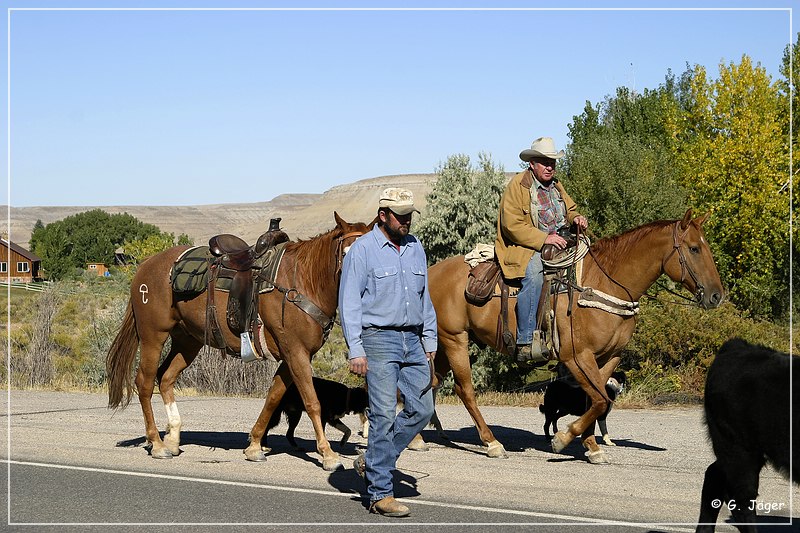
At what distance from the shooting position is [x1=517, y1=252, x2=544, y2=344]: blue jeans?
11297 mm

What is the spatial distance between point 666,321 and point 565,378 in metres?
9.70

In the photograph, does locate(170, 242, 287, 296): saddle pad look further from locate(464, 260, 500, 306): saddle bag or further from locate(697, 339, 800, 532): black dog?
locate(697, 339, 800, 532): black dog

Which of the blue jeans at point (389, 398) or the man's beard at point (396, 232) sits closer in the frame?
the blue jeans at point (389, 398)

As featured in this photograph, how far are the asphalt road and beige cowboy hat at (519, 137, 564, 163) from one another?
10.8 feet

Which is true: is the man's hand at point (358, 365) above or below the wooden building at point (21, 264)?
below

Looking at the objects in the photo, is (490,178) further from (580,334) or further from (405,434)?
(405,434)

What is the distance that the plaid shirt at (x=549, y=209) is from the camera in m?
11.5

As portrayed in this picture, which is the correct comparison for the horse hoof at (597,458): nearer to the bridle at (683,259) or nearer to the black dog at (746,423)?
the bridle at (683,259)

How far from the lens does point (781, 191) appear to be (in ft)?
187

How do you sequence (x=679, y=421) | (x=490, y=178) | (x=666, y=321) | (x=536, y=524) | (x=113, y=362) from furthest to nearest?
(x=490, y=178)
(x=666, y=321)
(x=679, y=421)
(x=113, y=362)
(x=536, y=524)

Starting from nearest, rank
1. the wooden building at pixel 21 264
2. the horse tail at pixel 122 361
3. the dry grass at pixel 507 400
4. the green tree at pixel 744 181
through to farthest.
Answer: the horse tail at pixel 122 361 → the dry grass at pixel 507 400 → the green tree at pixel 744 181 → the wooden building at pixel 21 264

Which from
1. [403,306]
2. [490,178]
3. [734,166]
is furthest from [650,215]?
[403,306]

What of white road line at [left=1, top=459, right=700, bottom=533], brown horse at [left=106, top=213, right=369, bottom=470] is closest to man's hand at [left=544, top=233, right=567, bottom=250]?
brown horse at [left=106, top=213, right=369, bottom=470]

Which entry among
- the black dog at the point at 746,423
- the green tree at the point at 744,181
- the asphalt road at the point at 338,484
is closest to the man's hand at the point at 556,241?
the asphalt road at the point at 338,484
